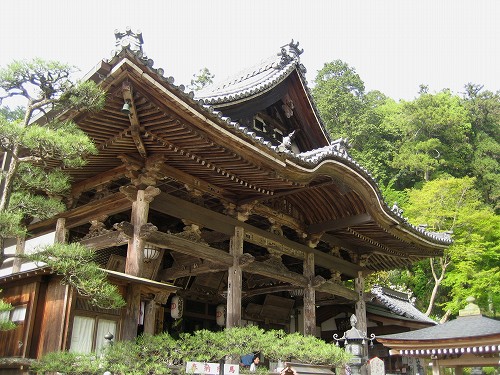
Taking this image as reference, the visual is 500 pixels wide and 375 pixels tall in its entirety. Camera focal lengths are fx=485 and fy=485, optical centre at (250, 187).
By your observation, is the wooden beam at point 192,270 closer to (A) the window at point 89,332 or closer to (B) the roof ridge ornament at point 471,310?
(A) the window at point 89,332

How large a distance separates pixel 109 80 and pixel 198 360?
4.06 metres

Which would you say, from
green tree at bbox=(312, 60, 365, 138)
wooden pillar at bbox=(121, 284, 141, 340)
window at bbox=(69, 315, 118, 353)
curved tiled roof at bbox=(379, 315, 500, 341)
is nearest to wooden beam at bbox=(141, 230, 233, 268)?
wooden pillar at bbox=(121, 284, 141, 340)

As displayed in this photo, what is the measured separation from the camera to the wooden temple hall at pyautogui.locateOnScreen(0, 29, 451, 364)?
6.73 metres

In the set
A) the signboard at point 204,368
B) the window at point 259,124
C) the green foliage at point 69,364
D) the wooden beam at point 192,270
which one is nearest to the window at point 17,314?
the green foliage at point 69,364

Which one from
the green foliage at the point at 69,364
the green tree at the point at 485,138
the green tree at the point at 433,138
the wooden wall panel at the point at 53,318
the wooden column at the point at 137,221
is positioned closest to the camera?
the green foliage at the point at 69,364

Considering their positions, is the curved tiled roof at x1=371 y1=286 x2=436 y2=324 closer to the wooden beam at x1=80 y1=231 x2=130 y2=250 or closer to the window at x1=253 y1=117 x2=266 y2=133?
the window at x1=253 y1=117 x2=266 y2=133

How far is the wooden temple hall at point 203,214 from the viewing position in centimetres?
673

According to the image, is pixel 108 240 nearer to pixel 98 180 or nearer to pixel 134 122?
pixel 98 180

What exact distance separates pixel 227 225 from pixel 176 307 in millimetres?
2974

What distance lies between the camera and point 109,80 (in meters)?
6.34

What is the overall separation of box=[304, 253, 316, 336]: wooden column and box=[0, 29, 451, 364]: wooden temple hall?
0.10 feet

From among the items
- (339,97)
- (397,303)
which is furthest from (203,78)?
(397,303)

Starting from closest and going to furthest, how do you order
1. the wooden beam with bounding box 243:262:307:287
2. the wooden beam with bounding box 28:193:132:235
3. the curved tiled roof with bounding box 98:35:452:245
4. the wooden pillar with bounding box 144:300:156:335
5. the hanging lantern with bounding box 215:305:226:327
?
the curved tiled roof with bounding box 98:35:452:245
the wooden pillar with bounding box 144:300:156:335
the wooden beam with bounding box 28:193:132:235
the wooden beam with bounding box 243:262:307:287
the hanging lantern with bounding box 215:305:226:327

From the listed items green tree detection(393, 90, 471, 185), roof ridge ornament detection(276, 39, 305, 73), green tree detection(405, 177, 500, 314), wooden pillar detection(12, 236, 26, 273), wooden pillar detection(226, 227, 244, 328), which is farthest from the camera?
green tree detection(393, 90, 471, 185)
